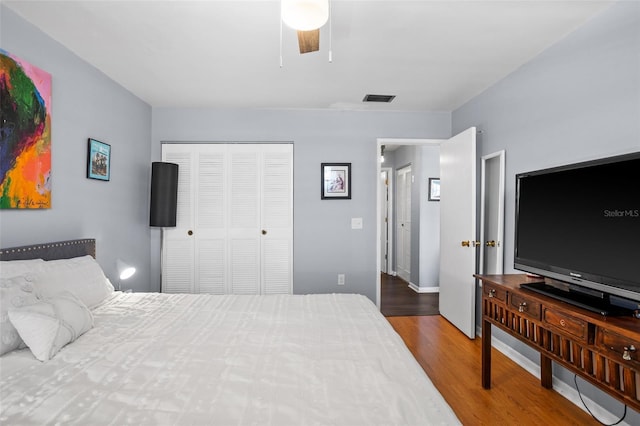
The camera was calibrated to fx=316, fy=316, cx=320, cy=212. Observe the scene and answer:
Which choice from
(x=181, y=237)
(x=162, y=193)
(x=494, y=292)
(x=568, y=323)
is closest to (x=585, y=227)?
(x=568, y=323)

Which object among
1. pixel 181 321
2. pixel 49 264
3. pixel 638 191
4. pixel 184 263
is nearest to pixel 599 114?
pixel 638 191

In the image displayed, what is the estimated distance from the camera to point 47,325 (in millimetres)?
1438

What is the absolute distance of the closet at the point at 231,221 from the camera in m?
3.89

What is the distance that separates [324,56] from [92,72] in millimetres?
2015

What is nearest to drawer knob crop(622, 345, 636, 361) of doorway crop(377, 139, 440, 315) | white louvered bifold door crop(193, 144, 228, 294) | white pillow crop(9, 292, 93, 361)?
white pillow crop(9, 292, 93, 361)

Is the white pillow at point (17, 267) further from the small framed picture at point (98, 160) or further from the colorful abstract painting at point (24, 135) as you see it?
the small framed picture at point (98, 160)

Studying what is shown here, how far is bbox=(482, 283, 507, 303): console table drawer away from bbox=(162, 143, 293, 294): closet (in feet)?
7.36

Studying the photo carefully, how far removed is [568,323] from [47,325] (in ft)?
8.30

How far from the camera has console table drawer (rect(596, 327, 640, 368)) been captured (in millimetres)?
1312

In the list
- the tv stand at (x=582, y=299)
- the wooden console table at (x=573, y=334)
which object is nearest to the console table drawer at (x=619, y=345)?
the wooden console table at (x=573, y=334)

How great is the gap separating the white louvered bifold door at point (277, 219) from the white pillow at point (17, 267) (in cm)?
228

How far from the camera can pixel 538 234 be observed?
6.84ft

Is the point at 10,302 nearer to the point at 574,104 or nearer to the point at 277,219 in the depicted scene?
the point at 277,219

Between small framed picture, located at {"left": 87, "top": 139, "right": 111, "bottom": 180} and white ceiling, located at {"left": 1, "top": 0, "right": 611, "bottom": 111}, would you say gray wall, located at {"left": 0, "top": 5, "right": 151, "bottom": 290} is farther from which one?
white ceiling, located at {"left": 1, "top": 0, "right": 611, "bottom": 111}
